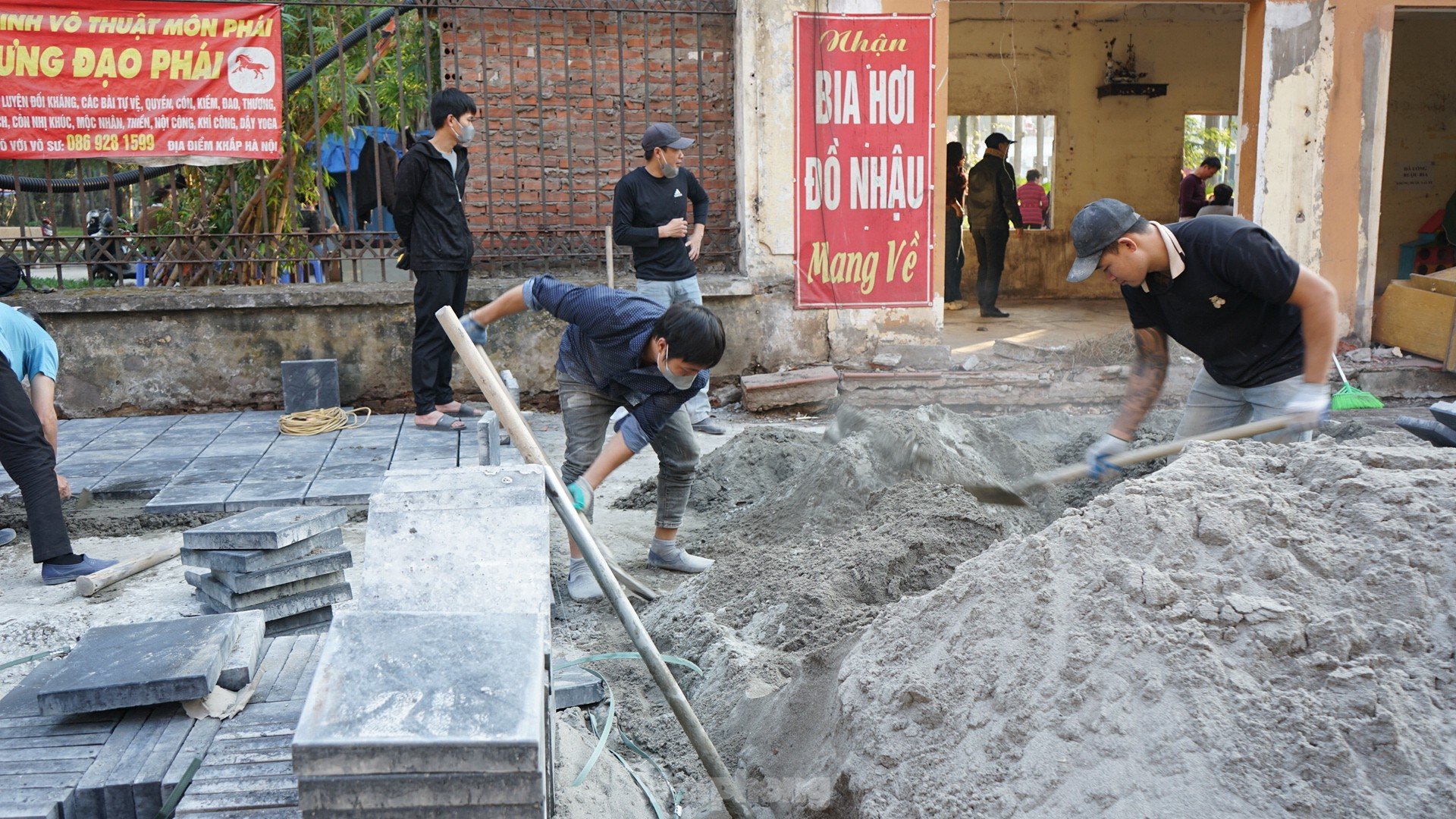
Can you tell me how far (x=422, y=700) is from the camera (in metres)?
2.03

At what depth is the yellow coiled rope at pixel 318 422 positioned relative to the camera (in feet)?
22.4

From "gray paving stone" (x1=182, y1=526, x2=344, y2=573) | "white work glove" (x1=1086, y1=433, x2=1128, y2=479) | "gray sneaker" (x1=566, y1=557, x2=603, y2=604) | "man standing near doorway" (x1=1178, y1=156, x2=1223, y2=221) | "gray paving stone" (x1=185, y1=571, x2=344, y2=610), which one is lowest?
"gray sneaker" (x1=566, y1=557, x2=603, y2=604)

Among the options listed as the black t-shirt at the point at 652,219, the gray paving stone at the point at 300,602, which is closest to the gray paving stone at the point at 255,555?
the gray paving stone at the point at 300,602

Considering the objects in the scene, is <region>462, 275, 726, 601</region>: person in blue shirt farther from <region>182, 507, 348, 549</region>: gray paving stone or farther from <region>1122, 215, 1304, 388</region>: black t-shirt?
<region>1122, 215, 1304, 388</region>: black t-shirt

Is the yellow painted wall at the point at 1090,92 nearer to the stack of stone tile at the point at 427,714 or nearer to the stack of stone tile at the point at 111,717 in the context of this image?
the stack of stone tile at the point at 111,717

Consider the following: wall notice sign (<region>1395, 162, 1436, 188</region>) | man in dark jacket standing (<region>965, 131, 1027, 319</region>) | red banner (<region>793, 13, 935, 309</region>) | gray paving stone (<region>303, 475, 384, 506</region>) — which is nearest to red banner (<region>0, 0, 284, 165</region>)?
gray paving stone (<region>303, 475, 384, 506</region>)

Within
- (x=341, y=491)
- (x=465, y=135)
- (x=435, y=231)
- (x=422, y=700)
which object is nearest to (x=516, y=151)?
(x=465, y=135)

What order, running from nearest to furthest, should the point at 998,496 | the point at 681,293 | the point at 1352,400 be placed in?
1. the point at 998,496
2. the point at 681,293
3. the point at 1352,400

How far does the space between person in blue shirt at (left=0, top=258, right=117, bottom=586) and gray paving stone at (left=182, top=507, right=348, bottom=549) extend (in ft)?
2.89

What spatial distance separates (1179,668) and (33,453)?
4.43 metres

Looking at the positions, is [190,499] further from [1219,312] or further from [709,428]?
[1219,312]

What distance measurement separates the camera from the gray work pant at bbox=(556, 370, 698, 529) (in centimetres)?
458

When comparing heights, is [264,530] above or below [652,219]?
below

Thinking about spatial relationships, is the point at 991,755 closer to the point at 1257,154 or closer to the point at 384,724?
the point at 384,724
